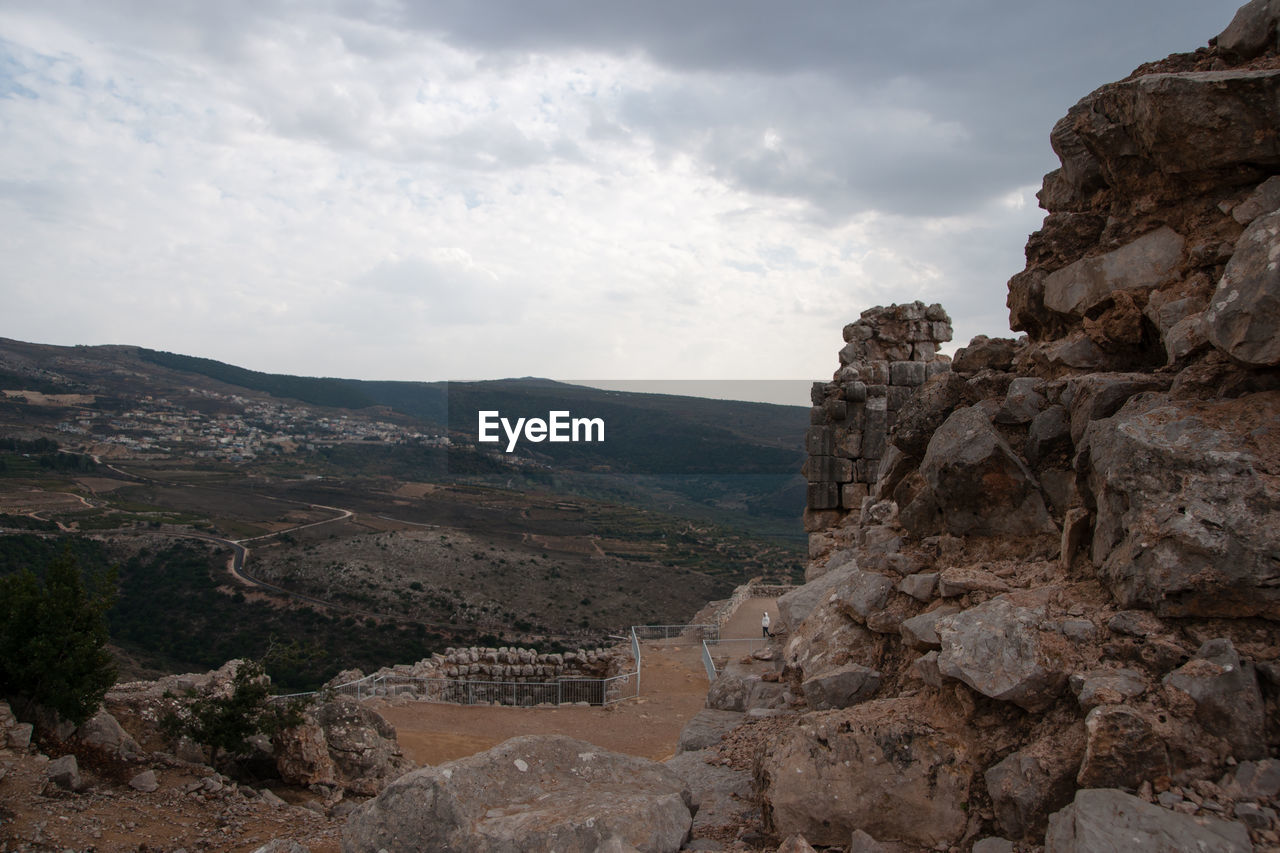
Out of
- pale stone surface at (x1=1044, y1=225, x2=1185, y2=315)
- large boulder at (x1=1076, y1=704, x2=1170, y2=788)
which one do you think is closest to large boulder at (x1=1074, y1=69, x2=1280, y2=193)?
pale stone surface at (x1=1044, y1=225, x2=1185, y2=315)

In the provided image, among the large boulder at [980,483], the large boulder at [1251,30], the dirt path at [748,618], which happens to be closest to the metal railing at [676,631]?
the dirt path at [748,618]

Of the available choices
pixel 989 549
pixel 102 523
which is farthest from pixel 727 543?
pixel 989 549

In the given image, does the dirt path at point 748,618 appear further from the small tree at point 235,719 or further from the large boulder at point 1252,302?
the large boulder at point 1252,302

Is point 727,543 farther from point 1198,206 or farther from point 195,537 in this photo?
point 1198,206

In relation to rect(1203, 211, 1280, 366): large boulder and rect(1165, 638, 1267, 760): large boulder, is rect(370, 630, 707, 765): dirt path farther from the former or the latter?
rect(1203, 211, 1280, 366): large boulder

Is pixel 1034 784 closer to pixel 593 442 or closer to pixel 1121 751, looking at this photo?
pixel 1121 751
